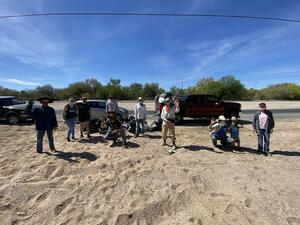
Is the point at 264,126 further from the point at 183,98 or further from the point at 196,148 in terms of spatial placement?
the point at 183,98

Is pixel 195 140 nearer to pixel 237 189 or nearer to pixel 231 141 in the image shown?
pixel 231 141

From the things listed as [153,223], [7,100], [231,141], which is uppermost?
[7,100]

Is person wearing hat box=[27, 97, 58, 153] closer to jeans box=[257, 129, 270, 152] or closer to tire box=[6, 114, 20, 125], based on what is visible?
jeans box=[257, 129, 270, 152]

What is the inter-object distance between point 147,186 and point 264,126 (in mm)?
4500

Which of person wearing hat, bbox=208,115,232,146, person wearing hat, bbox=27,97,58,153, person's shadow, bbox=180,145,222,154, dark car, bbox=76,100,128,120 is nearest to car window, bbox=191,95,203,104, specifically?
dark car, bbox=76,100,128,120

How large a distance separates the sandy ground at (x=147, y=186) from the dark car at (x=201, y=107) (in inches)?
260

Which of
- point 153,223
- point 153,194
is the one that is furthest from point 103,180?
point 153,223

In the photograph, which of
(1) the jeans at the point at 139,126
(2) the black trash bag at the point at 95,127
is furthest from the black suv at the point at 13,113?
(1) the jeans at the point at 139,126

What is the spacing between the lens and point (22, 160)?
20.4 feet

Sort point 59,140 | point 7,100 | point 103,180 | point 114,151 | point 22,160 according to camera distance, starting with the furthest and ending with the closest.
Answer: point 7,100 < point 59,140 < point 114,151 < point 22,160 < point 103,180

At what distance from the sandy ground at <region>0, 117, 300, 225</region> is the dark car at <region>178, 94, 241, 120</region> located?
21.6 feet

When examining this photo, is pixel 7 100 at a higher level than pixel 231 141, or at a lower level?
higher

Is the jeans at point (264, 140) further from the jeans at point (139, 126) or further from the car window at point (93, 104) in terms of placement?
the car window at point (93, 104)

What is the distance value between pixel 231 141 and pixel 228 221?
14.4ft
